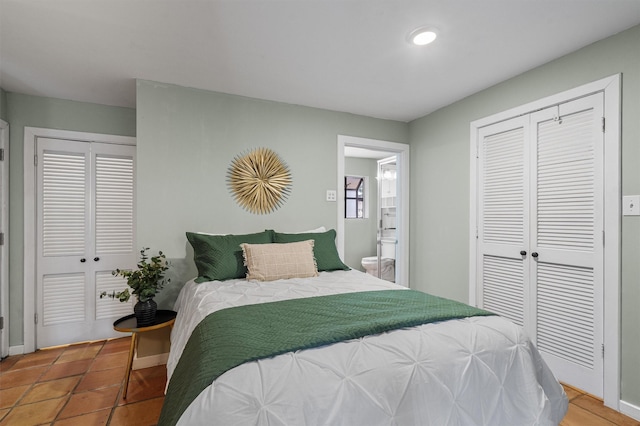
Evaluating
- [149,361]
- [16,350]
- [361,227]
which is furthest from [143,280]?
[361,227]

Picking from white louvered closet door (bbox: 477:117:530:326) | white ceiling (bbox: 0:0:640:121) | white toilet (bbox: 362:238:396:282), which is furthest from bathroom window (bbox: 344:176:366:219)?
white louvered closet door (bbox: 477:117:530:326)

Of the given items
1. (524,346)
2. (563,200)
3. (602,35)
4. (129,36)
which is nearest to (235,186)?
(129,36)

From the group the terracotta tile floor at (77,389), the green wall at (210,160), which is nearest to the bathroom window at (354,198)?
the green wall at (210,160)

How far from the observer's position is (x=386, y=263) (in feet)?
17.4

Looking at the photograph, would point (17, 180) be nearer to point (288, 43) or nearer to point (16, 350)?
point (16, 350)

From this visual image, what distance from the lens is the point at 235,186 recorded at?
300cm

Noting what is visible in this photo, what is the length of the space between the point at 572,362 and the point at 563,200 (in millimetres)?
1166

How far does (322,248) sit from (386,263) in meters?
2.75

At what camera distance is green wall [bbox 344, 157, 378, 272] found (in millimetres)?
5949

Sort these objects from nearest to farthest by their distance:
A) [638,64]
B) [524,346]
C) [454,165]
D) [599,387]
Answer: [524,346], [638,64], [599,387], [454,165]

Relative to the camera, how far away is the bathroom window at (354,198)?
608cm

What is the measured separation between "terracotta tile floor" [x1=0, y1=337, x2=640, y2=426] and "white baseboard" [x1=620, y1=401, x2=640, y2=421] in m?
0.03

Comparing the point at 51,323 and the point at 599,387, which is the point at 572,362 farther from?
the point at 51,323

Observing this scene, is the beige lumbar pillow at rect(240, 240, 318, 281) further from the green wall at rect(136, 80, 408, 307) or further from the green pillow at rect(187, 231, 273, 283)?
the green wall at rect(136, 80, 408, 307)
